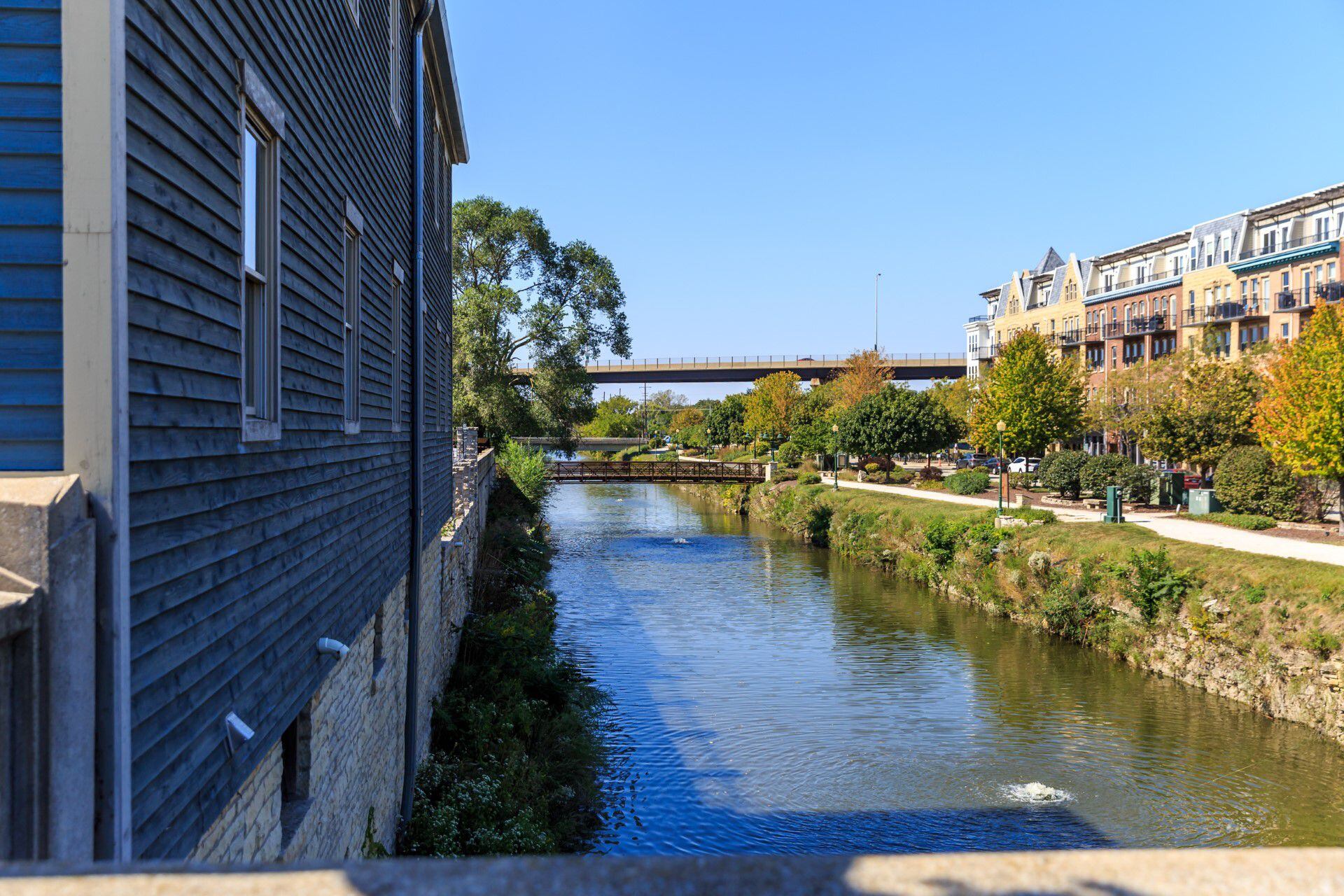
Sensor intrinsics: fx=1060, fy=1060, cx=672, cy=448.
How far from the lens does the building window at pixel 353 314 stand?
9070 mm

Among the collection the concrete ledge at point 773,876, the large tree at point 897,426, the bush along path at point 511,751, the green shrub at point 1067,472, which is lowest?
the bush along path at point 511,751

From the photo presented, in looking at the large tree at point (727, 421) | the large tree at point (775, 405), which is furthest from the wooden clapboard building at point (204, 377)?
the large tree at point (727, 421)

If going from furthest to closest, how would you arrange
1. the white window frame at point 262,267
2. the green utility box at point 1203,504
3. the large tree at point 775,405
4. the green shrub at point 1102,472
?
1. the large tree at point 775,405
2. the green shrub at point 1102,472
3. the green utility box at point 1203,504
4. the white window frame at point 262,267

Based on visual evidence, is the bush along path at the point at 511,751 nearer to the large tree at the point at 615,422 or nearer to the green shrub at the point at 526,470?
the green shrub at the point at 526,470

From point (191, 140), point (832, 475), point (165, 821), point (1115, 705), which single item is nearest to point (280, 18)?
point (191, 140)

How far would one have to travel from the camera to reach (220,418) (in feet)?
16.4

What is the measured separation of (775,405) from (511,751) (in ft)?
227

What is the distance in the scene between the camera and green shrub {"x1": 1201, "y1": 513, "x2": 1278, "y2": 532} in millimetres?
29172

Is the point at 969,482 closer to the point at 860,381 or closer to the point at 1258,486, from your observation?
the point at 1258,486

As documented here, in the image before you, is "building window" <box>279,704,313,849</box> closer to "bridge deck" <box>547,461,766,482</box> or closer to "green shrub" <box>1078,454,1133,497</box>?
"green shrub" <box>1078,454,1133,497</box>

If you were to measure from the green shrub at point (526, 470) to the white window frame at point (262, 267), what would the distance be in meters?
37.9

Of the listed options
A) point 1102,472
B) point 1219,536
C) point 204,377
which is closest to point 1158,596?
point 1219,536

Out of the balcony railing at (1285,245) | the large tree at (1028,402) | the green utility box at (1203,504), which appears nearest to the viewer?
the green utility box at (1203,504)

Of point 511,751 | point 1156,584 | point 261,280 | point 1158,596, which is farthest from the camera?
point 1158,596
